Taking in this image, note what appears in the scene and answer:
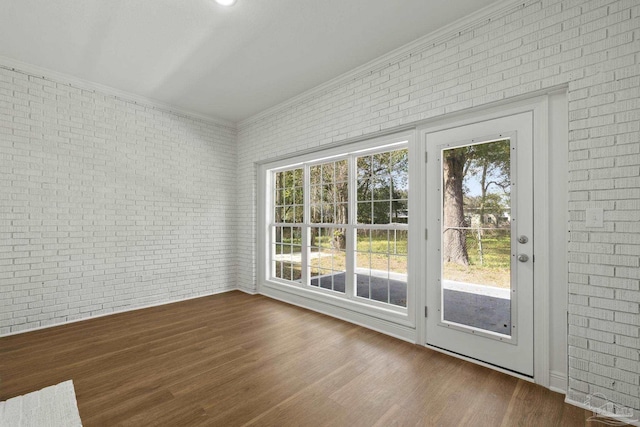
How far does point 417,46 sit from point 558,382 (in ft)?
10.3

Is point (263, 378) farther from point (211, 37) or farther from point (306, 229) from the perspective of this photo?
point (211, 37)

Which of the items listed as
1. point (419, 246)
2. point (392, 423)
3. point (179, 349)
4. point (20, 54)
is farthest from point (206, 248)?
point (392, 423)

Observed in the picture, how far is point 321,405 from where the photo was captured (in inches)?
81.8

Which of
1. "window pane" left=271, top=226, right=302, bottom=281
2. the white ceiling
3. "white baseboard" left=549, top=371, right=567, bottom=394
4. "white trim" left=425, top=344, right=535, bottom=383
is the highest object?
the white ceiling

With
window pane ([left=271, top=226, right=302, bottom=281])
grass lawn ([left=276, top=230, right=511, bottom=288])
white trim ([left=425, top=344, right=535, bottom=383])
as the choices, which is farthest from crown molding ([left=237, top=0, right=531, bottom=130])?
white trim ([left=425, top=344, right=535, bottom=383])

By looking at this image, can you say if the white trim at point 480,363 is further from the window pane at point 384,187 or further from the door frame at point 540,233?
the window pane at point 384,187

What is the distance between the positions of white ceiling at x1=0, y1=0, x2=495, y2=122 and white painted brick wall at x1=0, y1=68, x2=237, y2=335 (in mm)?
551

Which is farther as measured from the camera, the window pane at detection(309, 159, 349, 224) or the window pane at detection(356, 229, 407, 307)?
the window pane at detection(309, 159, 349, 224)

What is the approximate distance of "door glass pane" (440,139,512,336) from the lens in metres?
2.54

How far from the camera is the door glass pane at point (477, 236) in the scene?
254cm

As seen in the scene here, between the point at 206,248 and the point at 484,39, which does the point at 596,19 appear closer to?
the point at 484,39

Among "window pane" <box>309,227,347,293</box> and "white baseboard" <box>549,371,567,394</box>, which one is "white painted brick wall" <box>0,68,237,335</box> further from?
"white baseboard" <box>549,371,567,394</box>

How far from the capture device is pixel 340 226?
4.04m

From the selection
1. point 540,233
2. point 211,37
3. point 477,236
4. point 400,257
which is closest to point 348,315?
point 400,257
